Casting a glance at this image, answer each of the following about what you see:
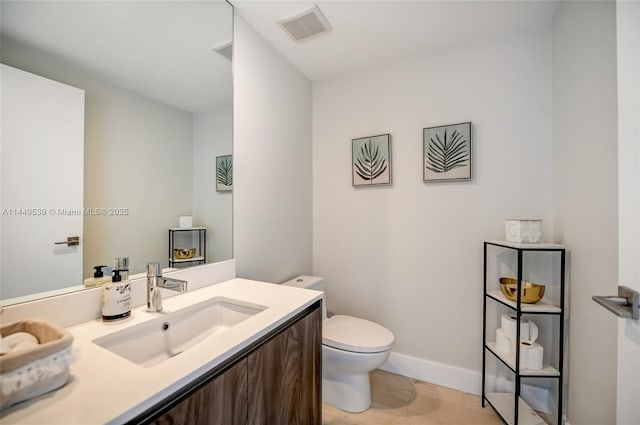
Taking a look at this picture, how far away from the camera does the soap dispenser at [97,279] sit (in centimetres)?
93

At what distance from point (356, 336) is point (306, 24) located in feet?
6.34

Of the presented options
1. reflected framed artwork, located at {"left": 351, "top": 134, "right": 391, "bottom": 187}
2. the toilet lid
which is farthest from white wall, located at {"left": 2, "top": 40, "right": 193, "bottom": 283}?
reflected framed artwork, located at {"left": 351, "top": 134, "right": 391, "bottom": 187}

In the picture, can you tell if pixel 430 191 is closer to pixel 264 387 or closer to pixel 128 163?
pixel 264 387

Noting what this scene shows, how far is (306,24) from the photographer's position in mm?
1615

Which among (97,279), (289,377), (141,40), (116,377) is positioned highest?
(141,40)

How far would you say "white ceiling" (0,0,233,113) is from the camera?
2.77ft

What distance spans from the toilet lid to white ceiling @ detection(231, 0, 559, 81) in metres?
1.91

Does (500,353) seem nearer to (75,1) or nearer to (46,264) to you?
(46,264)

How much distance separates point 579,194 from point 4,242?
2255 mm

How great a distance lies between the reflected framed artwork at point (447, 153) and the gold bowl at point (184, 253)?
61.7 inches

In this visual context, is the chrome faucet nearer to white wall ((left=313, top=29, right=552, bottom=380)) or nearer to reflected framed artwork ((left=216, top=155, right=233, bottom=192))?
reflected framed artwork ((left=216, top=155, right=233, bottom=192))

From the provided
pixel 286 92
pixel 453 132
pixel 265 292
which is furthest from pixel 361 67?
pixel 265 292

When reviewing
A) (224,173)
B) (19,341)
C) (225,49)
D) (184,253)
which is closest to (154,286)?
(184,253)

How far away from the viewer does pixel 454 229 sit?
1.83 metres
